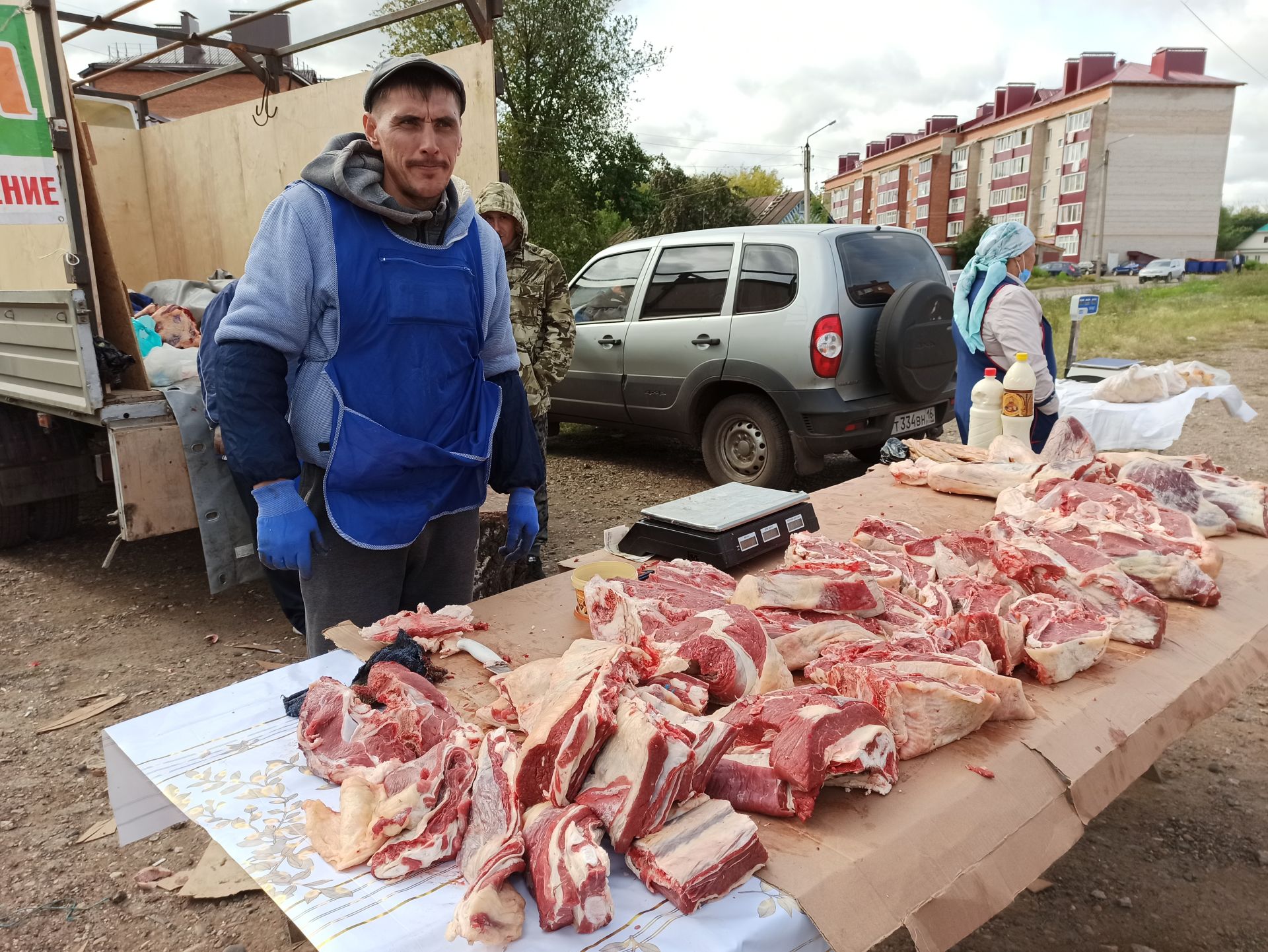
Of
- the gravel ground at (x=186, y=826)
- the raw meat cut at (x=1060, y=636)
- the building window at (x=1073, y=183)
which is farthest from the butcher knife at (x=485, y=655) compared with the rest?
the building window at (x=1073, y=183)

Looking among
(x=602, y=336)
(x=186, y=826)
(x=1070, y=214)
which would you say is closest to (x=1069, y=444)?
(x=186, y=826)

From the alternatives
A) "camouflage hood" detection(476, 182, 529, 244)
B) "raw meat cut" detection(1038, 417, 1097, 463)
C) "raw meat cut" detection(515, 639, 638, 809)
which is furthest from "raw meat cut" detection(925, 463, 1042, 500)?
"camouflage hood" detection(476, 182, 529, 244)

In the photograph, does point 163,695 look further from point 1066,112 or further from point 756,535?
point 1066,112

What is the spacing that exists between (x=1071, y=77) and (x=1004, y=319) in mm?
51412

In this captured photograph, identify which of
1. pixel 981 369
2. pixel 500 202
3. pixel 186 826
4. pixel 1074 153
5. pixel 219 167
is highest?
pixel 1074 153

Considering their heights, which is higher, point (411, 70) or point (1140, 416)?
point (411, 70)

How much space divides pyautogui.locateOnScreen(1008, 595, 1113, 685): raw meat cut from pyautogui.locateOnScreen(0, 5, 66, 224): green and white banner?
4315 millimetres

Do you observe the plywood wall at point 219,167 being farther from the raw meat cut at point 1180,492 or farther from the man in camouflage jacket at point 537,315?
the raw meat cut at point 1180,492

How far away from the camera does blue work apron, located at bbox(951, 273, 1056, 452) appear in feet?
16.5

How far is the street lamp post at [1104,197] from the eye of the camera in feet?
148

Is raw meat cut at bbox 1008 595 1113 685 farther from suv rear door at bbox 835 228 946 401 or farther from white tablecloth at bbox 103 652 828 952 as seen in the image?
suv rear door at bbox 835 228 946 401

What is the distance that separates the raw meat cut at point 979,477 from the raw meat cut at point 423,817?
8.20 feet

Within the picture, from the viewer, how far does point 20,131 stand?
3828 mm

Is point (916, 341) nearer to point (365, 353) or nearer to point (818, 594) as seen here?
point (818, 594)
